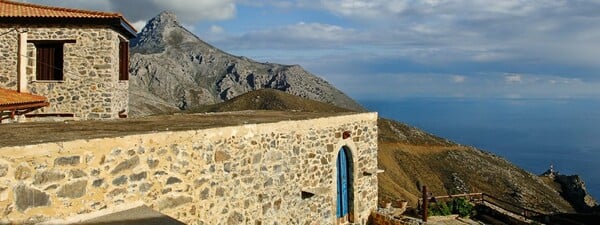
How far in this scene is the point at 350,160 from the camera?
14211mm

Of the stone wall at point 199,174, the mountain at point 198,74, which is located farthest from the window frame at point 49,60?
the mountain at point 198,74

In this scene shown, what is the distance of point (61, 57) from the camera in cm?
1748

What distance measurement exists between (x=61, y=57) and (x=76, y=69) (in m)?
0.58

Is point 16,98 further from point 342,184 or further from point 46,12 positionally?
point 342,184

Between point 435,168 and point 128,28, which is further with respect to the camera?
point 435,168

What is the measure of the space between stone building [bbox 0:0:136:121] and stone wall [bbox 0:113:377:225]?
28.3 feet

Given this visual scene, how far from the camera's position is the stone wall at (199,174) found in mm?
6562

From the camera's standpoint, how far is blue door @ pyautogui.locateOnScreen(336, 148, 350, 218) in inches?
545

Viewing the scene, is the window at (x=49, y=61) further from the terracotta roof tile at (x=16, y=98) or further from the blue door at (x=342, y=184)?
the blue door at (x=342, y=184)

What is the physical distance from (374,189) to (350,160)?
6.31 ft

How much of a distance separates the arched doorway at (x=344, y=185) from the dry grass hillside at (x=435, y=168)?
1879 cm

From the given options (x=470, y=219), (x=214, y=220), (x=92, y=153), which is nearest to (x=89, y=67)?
(x=214, y=220)

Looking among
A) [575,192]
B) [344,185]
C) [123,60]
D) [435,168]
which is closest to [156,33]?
[435,168]

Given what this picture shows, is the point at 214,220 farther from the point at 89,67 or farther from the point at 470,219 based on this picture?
the point at 470,219
